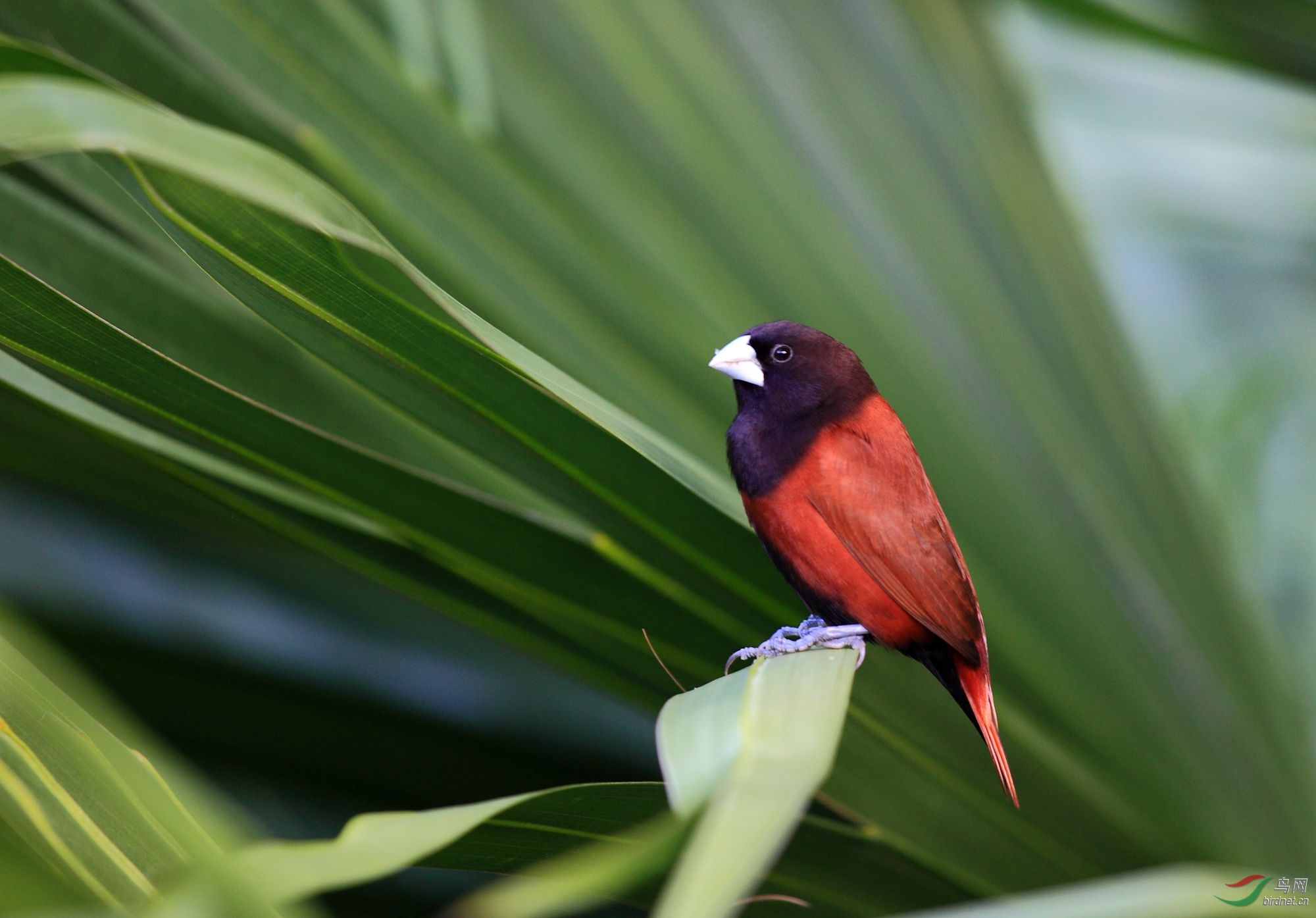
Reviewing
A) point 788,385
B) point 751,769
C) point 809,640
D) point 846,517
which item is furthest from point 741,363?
point 751,769

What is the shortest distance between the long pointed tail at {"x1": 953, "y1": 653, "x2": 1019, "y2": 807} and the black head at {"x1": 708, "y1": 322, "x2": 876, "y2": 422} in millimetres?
290

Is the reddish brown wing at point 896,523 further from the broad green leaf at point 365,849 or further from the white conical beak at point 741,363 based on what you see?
the broad green leaf at point 365,849

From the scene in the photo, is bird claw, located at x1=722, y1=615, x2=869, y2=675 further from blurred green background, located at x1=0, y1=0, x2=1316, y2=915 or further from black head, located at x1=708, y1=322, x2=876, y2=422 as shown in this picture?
black head, located at x1=708, y1=322, x2=876, y2=422

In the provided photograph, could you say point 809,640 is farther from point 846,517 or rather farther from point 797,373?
point 797,373

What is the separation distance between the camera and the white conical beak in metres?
1.03

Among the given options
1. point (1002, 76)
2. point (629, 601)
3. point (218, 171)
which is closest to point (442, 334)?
point (218, 171)

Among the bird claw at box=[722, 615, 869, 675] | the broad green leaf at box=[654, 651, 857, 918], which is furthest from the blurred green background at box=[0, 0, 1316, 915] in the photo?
the broad green leaf at box=[654, 651, 857, 918]

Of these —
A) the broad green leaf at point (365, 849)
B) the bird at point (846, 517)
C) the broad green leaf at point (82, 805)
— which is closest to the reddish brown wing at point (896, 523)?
the bird at point (846, 517)

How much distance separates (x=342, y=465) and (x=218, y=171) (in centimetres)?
41

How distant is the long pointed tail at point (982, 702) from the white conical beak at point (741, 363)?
1.12 feet

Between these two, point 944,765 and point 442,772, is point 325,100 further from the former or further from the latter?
point 944,765

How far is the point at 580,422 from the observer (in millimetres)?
722

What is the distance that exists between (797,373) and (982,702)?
38cm

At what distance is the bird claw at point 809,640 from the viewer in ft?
2.71
